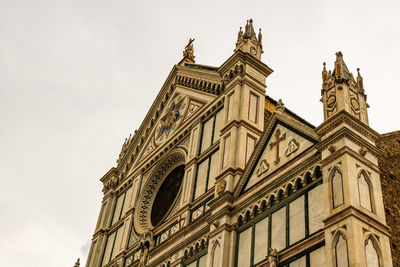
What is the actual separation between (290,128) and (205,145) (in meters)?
5.33

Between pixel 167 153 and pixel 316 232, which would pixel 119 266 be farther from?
pixel 316 232

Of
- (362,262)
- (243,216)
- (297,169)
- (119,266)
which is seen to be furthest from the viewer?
(119,266)

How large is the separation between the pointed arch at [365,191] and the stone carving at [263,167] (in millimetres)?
3577

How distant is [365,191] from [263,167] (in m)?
4.03

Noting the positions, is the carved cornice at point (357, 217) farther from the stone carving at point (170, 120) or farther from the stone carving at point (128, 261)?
the stone carving at point (170, 120)

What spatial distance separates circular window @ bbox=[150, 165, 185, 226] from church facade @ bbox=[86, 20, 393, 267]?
7 cm

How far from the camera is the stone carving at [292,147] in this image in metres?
15.4

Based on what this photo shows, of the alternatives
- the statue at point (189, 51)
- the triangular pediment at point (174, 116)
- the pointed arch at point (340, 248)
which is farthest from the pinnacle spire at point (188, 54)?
the pointed arch at point (340, 248)

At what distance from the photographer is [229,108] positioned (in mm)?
19875

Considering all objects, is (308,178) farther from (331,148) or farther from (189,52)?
(189,52)

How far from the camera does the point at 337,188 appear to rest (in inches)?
506

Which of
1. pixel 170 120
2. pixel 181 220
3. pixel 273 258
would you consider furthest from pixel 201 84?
pixel 273 258

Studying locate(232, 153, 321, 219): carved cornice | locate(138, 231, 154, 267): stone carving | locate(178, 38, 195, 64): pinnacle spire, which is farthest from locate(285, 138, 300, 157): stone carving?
locate(178, 38, 195, 64): pinnacle spire

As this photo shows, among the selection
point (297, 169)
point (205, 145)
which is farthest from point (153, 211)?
point (297, 169)
